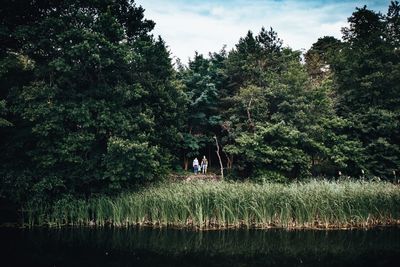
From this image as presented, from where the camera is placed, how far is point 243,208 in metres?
14.1

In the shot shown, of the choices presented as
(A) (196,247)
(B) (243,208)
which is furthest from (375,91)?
(A) (196,247)

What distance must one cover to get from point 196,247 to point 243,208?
3.52 metres

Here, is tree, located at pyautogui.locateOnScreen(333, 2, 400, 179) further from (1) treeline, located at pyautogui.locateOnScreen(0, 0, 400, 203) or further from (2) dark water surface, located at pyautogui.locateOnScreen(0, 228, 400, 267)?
(2) dark water surface, located at pyautogui.locateOnScreen(0, 228, 400, 267)

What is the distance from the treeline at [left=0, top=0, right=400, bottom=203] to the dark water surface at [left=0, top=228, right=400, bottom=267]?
345cm

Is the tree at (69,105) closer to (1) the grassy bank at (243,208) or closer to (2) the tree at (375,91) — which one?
(1) the grassy bank at (243,208)

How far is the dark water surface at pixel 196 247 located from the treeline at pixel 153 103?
3.45 meters

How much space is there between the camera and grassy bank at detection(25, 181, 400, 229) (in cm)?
1381

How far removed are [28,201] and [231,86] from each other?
17273mm

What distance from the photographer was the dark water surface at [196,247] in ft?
31.6

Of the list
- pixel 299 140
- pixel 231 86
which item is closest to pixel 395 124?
pixel 299 140

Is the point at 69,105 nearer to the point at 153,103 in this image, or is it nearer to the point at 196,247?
the point at 153,103

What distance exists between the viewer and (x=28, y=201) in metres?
15.5

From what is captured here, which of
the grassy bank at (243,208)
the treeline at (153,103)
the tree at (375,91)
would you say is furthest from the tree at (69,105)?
the tree at (375,91)

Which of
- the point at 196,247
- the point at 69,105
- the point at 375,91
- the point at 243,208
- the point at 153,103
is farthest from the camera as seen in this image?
the point at 375,91
